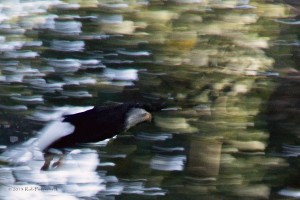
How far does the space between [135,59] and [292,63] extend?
0.29 metres

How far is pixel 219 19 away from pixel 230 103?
0.52ft

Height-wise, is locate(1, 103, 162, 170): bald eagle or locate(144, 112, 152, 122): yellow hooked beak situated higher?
locate(144, 112, 152, 122): yellow hooked beak

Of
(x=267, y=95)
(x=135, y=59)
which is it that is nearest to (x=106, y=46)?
(x=135, y=59)


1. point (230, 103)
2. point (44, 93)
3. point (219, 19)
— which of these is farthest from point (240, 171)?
point (44, 93)

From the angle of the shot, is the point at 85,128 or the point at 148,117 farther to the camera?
the point at 85,128

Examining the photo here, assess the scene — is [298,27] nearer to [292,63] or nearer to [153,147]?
[292,63]

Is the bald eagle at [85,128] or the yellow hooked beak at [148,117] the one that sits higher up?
the yellow hooked beak at [148,117]

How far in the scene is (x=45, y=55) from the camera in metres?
1.30

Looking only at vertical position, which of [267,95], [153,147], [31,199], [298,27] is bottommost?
[31,199]

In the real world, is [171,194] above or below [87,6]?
below

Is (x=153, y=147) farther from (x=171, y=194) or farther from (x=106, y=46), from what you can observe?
(x=106, y=46)

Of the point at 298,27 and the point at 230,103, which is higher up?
the point at 298,27

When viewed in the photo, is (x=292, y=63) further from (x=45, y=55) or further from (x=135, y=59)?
(x=45, y=55)

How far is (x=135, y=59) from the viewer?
1.26 m
